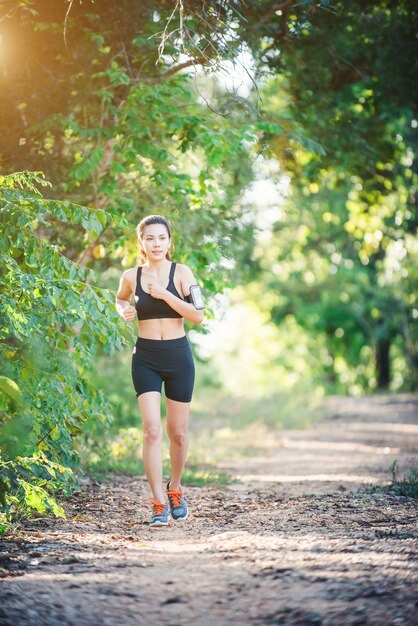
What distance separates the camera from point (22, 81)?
848 cm

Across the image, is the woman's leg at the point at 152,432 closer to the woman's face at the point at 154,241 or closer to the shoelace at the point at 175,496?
the shoelace at the point at 175,496

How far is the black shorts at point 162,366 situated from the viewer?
606cm

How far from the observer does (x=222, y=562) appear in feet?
15.4

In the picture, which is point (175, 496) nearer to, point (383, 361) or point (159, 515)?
point (159, 515)

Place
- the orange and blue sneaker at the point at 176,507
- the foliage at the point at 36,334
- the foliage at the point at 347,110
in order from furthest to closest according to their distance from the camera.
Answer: the foliage at the point at 347,110
the orange and blue sneaker at the point at 176,507
the foliage at the point at 36,334

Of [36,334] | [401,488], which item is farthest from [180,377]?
[401,488]

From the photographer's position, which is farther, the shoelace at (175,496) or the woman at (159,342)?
the shoelace at (175,496)

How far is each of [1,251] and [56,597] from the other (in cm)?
249

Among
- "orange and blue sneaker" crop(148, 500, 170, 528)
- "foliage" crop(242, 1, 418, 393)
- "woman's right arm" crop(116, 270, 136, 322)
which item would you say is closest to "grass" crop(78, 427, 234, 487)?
"orange and blue sneaker" crop(148, 500, 170, 528)

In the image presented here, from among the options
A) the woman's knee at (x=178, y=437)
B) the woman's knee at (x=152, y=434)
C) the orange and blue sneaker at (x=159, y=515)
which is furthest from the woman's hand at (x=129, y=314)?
the orange and blue sneaker at (x=159, y=515)

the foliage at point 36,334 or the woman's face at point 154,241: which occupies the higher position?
the woman's face at point 154,241

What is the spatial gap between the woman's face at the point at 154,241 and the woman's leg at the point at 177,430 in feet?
3.79

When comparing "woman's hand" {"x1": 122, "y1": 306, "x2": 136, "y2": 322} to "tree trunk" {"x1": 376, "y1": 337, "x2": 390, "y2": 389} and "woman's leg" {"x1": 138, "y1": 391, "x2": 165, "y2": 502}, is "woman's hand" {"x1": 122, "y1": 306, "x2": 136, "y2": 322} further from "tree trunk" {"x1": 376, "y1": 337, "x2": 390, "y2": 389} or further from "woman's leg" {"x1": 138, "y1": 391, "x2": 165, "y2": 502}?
"tree trunk" {"x1": 376, "y1": 337, "x2": 390, "y2": 389}

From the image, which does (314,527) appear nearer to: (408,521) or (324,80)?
(408,521)
